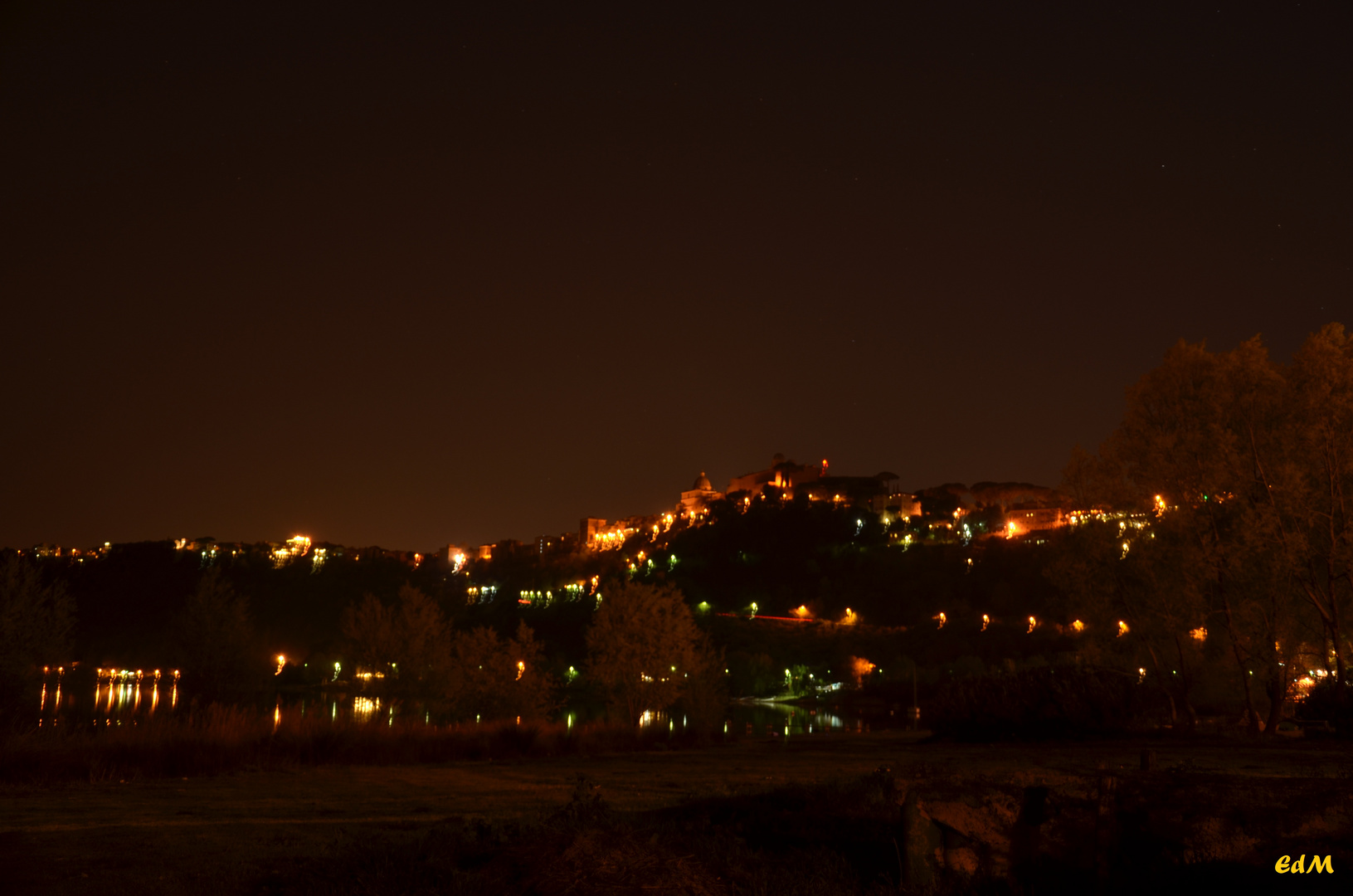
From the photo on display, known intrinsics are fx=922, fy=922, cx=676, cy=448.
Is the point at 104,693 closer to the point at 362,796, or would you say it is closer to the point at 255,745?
the point at 255,745

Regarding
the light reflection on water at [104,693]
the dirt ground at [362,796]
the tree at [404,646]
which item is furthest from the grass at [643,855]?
the tree at [404,646]

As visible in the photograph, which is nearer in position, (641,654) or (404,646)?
(641,654)

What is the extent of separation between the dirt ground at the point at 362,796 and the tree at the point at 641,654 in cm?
1500

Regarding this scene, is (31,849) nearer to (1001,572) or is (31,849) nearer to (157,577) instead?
(1001,572)

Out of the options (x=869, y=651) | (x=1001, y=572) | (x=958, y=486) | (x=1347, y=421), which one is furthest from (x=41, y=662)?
(x=958, y=486)

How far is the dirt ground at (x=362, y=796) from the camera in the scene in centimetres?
693

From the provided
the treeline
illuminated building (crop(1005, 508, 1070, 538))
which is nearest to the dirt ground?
the treeline

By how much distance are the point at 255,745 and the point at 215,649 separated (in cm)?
3281

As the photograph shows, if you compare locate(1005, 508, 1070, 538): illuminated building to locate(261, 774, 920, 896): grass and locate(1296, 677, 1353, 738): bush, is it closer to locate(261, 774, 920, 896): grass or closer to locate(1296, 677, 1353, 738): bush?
locate(1296, 677, 1353, 738): bush

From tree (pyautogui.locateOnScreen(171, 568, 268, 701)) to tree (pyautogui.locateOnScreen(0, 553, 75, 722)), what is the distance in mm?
6025

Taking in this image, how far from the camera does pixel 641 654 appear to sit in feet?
110

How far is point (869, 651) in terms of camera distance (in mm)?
88625

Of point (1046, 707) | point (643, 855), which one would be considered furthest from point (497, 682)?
point (643, 855)

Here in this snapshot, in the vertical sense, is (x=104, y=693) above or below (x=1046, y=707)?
below
